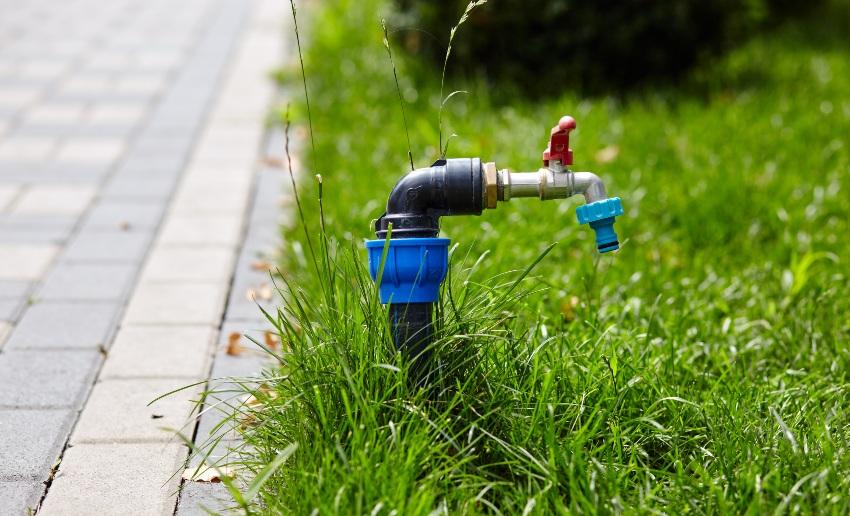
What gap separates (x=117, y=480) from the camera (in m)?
2.84

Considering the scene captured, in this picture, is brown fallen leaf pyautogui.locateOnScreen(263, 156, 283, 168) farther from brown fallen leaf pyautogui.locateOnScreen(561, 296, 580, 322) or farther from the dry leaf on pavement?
the dry leaf on pavement

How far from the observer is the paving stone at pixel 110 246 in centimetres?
446

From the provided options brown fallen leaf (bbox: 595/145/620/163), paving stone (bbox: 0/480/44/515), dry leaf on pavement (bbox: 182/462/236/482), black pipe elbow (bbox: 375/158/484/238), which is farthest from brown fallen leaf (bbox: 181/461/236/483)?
brown fallen leaf (bbox: 595/145/620/163)

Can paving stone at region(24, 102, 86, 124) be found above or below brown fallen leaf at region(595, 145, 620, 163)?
above

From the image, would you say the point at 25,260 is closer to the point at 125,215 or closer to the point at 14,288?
the point at 14,288

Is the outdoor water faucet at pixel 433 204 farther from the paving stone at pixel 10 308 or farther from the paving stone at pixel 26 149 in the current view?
the paving stone at pixel 26 149

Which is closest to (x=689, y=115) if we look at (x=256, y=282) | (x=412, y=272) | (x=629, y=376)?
(x=256, y=282)

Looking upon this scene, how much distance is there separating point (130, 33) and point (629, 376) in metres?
6.44

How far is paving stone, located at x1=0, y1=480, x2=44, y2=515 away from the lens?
8.84ft

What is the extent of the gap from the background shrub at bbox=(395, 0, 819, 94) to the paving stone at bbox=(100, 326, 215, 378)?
10.5ft

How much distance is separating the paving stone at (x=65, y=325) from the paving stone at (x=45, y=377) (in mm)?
73

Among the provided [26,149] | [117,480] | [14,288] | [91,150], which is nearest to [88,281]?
[14,288]

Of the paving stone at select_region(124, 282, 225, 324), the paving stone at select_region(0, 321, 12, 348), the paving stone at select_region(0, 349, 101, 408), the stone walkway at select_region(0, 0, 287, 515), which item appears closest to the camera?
the stone walkway at select_region(0, 0, 287, 515)

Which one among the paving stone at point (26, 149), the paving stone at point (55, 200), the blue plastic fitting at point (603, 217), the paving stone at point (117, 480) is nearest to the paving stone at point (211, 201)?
the paving stone at point (55, 200)
